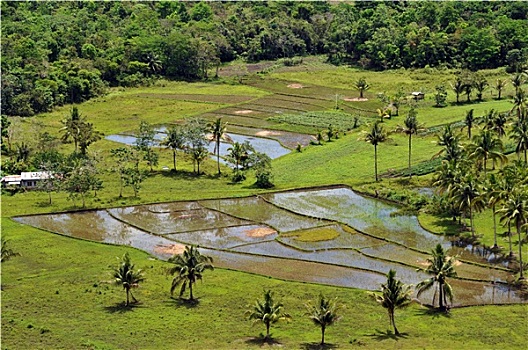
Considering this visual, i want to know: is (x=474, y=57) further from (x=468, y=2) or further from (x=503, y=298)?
(x=503, y=298)

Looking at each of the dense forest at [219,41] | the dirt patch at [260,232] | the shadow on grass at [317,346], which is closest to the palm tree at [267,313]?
the shadow on grass at [317,346]

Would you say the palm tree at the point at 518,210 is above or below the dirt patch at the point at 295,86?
below

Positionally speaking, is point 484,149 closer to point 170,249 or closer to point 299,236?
point 299,236

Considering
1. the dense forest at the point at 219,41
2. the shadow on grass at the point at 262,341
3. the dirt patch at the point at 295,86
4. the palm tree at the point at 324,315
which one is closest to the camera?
the palm tree at the point at 324,315

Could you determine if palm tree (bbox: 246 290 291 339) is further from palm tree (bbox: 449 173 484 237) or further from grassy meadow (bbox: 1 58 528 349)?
palm tree (bbox: 449 173 484 237)

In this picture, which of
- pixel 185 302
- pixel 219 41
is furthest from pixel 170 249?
pixel 219 41

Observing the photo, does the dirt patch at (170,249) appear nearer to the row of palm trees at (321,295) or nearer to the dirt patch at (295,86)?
the row of palm trees at (321,295)

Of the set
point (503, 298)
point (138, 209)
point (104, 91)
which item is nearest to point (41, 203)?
point (138, 209)
